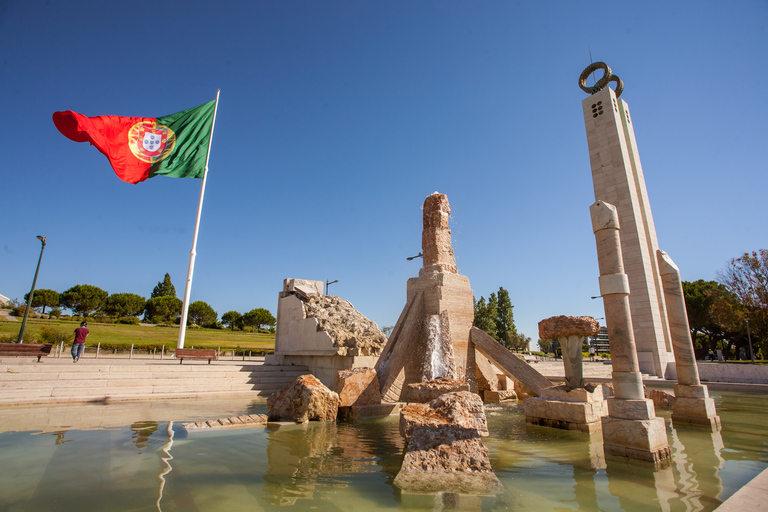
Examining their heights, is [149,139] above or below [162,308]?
above

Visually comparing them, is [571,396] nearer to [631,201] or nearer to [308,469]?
[308,469]

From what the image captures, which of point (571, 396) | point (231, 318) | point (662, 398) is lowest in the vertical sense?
point (662, 398)

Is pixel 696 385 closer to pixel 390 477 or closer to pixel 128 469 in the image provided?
pixel 390 477

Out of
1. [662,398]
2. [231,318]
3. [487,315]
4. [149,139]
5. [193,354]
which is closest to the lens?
[662,398]

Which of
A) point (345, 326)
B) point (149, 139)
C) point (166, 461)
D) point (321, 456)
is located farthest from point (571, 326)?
point (149, 139)

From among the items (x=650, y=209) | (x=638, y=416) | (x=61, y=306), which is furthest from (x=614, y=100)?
(x=61, y=306)

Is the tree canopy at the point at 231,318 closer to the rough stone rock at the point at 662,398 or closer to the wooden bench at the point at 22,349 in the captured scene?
the wooden bench at the point at 22,349

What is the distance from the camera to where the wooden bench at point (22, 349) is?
11076 millimetres

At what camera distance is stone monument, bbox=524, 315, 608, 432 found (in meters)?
6.46

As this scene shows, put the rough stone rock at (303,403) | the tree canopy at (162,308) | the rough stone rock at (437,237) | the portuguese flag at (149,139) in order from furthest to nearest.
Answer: the tree canopy at (162,308) → the portuguese flag at (149,139) → the rough stone rock at (437,237) → the rough stone rock at (303,403)

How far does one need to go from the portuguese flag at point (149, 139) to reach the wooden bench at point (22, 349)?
683 centimetres

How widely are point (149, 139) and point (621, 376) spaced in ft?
61.3

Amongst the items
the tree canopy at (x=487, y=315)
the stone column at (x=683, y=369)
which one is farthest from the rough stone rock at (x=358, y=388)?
the tree canopy at (x=487, y=315)

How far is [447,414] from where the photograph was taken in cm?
532
